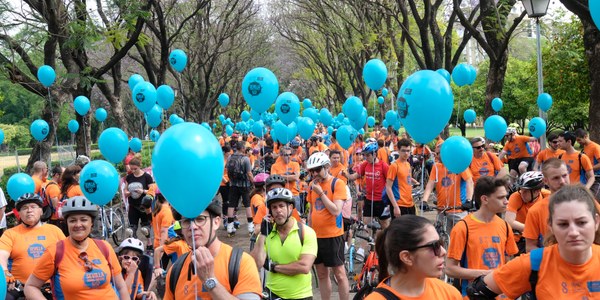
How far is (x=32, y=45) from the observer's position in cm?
1257

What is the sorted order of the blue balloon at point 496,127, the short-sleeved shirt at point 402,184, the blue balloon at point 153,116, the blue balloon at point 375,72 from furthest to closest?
the blue balloon at point 153,116 < the blue balloon at point 496,127 < the blue balloon at point 375,72 < the short-sleeved shirt at point 402,184

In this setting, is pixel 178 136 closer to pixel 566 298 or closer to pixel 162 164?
pixel 162 164

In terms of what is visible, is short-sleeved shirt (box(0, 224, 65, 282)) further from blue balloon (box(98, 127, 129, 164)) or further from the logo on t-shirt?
blue balloon (box(98, 127, 129, 164))

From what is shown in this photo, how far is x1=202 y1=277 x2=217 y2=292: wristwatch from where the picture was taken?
2779 millimetres

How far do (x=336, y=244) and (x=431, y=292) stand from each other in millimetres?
Answer: 3638

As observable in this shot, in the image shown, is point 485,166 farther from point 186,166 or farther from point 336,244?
point 186,166

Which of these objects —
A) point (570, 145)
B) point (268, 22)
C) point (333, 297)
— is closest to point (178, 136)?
point (333, 297)

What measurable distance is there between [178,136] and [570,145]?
664 cm

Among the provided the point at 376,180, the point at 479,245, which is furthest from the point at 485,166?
the point at 479,245

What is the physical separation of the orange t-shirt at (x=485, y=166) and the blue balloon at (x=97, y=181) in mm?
5377

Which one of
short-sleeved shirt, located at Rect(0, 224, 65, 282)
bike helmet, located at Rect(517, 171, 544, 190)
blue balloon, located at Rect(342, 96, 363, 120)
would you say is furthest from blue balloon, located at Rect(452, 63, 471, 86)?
short-sleeved shirt, located at Rect(0, 224, 65, 282)

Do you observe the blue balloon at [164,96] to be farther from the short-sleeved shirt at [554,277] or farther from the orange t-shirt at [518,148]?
the short-sleeved shirt at [554,277]

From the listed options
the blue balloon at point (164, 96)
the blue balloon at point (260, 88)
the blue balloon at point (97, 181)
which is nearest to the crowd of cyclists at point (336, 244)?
the blue balloon at point (97, 181)

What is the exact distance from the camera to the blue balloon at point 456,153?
20.5 ft
